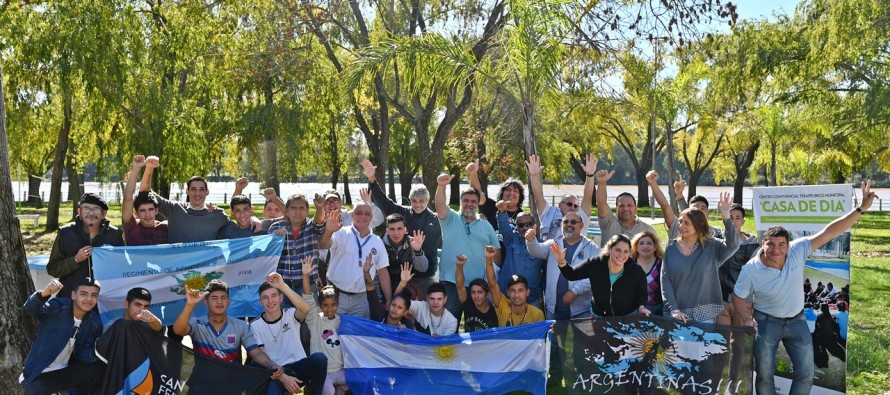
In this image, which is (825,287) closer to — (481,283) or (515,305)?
(515,305)

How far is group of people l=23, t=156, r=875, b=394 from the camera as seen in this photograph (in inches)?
235

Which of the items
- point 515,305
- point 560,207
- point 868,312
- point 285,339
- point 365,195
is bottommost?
point 868,312

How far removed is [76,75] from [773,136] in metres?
22.9

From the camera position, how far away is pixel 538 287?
732cm

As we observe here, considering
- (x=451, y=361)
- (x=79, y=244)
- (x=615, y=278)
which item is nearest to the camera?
(x=615, y=278)

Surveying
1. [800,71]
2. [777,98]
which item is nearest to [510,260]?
[800,71]

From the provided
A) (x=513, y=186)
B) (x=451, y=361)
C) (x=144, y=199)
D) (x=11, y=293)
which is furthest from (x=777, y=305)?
(x=11, y=293)

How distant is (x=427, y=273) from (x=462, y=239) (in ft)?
1.65

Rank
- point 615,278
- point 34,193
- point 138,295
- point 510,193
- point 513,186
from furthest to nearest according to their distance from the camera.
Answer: point 34,193 → point 513,186 → point 510,193 → point 615,278 → point 138,295

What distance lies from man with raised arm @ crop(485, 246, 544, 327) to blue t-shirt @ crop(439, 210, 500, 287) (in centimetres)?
48

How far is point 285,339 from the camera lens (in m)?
6.37

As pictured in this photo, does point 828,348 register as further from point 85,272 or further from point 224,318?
point 85,272

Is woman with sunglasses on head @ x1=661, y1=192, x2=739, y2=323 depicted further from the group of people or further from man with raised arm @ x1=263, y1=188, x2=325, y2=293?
man with raised arm @ x1=263, y1=188, x2=325, y2=293

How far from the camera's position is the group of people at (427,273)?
597cm
